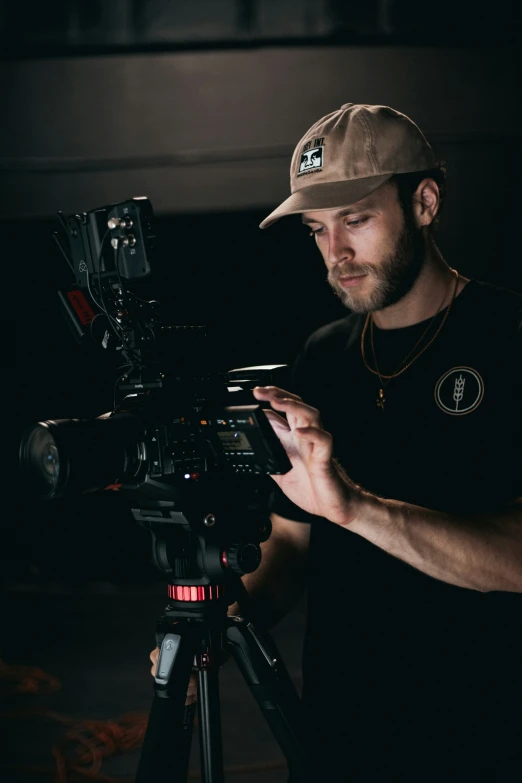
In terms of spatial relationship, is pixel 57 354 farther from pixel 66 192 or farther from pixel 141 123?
pixel 141 123

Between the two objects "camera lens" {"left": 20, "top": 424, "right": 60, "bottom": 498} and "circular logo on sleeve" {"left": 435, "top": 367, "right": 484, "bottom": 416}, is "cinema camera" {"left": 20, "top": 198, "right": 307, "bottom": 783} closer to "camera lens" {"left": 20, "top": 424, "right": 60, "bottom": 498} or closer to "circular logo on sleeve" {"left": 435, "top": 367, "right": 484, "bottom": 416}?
"camera lens" {"left": 20, "top": 424, "right": 60, "bottom": 498}

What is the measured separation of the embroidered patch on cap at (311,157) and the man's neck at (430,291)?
23 cm

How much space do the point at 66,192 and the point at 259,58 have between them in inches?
35.4

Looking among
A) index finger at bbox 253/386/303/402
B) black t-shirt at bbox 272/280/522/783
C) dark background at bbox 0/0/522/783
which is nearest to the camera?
index finger at bbox 253/386/303/402

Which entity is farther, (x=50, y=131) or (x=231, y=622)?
(x=50, y=131)

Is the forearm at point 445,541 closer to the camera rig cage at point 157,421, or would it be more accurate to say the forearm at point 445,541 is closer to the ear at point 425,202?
the camera rig cage at point 157,421

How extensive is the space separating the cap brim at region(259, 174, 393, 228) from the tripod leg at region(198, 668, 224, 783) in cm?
72

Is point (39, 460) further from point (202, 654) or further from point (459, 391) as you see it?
point (459, 391)

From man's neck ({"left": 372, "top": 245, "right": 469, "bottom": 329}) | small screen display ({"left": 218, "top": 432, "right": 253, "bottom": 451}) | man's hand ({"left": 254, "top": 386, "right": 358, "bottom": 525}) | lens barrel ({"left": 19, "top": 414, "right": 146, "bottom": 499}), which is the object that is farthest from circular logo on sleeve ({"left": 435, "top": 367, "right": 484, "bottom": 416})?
lens barrel ({"left": 19, "top": 414, "right": 146, "bottom": 499})

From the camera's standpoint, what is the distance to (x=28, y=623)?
3.40 m

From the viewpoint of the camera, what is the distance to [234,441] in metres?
1.09

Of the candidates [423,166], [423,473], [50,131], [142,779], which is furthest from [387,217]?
[50,131]

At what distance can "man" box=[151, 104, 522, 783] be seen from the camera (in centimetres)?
116

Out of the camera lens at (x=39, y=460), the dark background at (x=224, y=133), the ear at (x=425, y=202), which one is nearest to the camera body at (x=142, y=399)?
the camera lens at (x=39, y=460)
